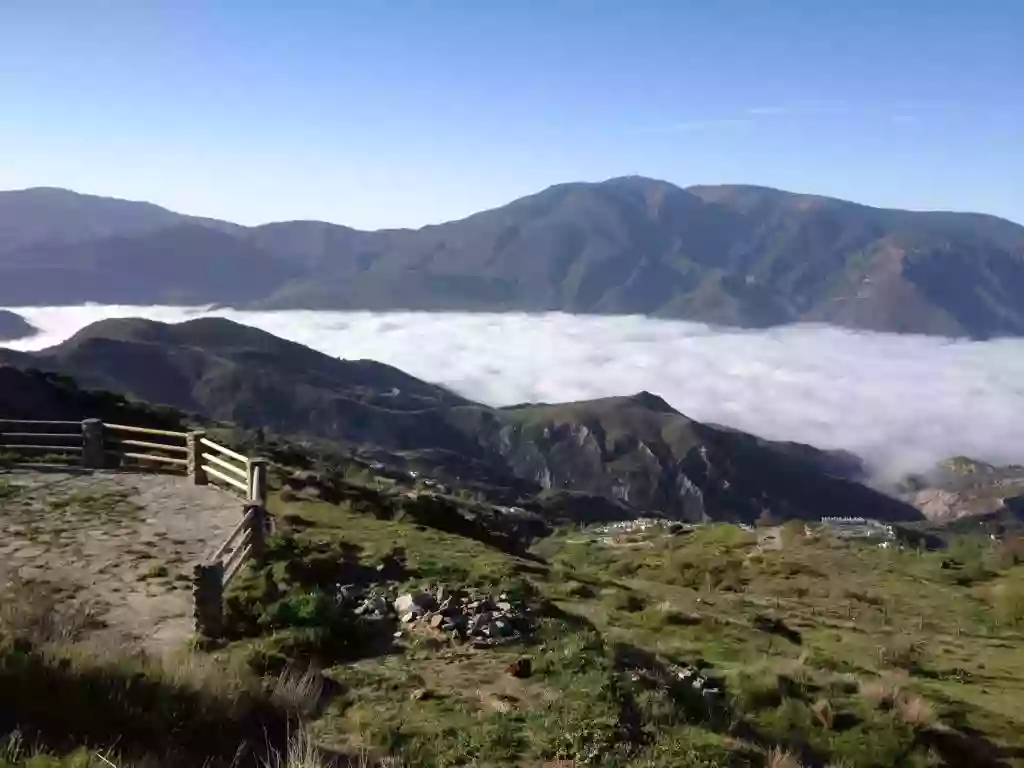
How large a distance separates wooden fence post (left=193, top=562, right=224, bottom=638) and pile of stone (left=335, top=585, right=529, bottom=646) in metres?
2.15

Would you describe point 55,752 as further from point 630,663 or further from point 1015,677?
point 1015,677

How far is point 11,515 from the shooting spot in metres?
18.5

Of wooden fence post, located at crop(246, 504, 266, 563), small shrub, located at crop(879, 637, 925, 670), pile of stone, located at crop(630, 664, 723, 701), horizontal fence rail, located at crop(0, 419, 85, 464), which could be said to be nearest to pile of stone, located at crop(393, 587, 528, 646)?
pile of stone, located at crop(630, 664, 723, 701)

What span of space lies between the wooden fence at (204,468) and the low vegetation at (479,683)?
50 centimetres

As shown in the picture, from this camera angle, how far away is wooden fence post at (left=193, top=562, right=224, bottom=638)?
40.5 feet

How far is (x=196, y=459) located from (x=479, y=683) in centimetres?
1342

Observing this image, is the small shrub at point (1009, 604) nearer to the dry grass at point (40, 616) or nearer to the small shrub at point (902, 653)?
the small shrub at point (902, 653)

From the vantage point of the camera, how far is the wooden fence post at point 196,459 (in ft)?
71.9

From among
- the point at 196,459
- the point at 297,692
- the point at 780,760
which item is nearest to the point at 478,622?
the point at 297,692

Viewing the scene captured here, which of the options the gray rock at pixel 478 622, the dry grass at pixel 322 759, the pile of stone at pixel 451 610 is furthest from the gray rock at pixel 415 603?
the dry grass at pixel 322 759

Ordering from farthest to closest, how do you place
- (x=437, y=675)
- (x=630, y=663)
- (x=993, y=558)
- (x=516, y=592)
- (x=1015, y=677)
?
(x=993, y=558) < (x=1015, y=677) < (x=516, y=592) < (x=630, y=663) < (x=437, y=675)

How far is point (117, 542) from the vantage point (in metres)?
16.7

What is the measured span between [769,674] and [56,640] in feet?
32.8

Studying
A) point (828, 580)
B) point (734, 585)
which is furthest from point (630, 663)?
point (828, 580)
